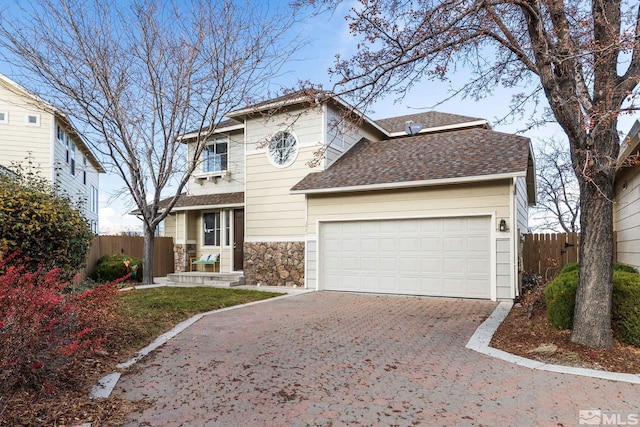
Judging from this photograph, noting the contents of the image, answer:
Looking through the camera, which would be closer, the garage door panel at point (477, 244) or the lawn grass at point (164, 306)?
the lawn grass at point (164, 306)

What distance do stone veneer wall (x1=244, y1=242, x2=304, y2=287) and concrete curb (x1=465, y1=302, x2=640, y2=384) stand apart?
20.8 feet

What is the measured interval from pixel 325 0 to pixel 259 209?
8296 millimetres

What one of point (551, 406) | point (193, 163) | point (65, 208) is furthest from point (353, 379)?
point (193, 163)

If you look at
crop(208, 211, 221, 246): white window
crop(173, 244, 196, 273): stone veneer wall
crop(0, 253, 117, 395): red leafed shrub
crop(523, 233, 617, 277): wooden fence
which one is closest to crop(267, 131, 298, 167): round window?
crop(208, 211, 221, 246): white window

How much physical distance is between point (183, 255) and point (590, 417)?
14.5 metres

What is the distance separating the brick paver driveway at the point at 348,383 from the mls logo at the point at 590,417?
0.06 metres

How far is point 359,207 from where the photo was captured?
11547 millimetres

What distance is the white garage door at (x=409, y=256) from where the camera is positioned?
398 inches

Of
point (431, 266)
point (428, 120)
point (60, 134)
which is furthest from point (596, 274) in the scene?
point (60, 134)

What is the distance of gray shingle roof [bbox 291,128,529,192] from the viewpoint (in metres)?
10.2

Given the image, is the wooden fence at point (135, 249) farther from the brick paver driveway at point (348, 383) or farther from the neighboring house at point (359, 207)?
the brick paver driveway at point (348, 383)

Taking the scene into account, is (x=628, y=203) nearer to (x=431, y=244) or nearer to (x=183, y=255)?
(x=431, y=244)

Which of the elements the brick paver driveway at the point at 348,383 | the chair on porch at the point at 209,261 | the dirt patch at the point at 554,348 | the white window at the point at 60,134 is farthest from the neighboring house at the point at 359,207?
the white window at the point at 60,134

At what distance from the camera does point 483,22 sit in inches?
233
